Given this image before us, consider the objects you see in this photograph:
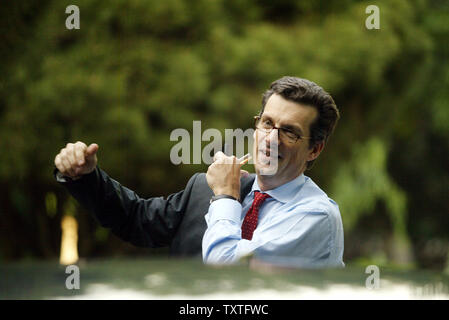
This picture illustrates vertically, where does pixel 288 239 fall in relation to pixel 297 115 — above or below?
below

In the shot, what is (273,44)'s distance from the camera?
133 inches

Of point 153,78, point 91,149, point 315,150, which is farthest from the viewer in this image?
point 153,78

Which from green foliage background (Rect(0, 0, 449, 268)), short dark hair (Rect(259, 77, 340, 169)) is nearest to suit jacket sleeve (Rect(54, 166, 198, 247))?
short dark hair (Rect(259, 77, 340, 169))

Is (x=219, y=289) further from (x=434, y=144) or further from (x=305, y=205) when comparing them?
(x=434, y=144)

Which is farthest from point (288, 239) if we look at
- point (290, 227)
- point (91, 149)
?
point (91, 149)

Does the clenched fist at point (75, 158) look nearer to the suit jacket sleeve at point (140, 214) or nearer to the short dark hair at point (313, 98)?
the suit jacket sleeve at point (140, 214)

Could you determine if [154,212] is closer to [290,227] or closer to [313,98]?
[290,227]

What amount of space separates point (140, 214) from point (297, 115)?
0.34 metres

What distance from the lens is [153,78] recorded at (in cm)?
338

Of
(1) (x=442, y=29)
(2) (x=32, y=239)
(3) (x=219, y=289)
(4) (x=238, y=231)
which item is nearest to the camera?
(4) (x=238, y=231)

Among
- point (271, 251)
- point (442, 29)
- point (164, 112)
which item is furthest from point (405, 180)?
point (271, 251)

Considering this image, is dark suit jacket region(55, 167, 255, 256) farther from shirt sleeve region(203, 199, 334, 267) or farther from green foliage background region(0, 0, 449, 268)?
green foliage background region(0, 0, 449, 268)

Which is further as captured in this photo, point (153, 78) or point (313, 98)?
point (153, 78)
